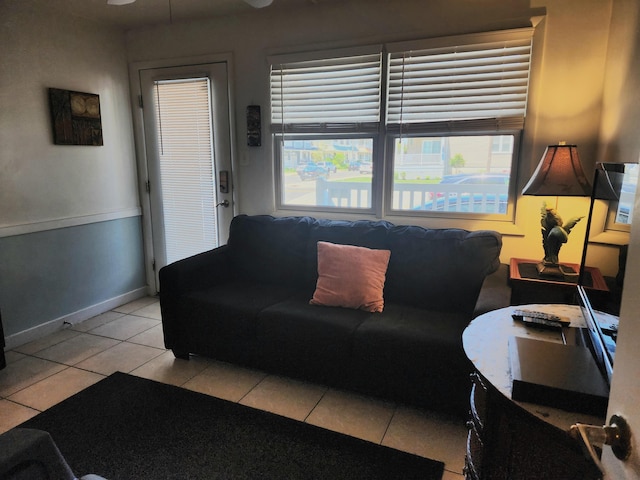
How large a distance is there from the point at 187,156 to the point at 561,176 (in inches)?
115

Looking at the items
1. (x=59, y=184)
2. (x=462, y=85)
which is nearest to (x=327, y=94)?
(x=462, y=85)

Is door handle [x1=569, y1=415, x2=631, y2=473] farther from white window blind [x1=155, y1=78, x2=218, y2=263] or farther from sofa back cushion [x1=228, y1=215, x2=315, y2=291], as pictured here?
white window blind [x1=155, y1=78, x2=218, y2=263]

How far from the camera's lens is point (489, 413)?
3.62 ft

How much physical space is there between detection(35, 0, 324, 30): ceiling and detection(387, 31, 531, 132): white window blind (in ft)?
2.77

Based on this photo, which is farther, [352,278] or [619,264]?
[352,278]

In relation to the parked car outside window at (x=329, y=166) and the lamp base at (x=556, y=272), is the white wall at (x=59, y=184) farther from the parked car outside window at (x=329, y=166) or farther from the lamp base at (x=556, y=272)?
the lamp base at (x=556, y=272)

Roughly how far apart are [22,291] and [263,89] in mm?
2381

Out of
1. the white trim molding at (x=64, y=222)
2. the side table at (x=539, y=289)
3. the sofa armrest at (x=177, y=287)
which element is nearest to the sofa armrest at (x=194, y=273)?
the sofa armrest at (x=177, y=287)

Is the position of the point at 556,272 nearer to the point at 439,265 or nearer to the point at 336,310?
the point at 439,265

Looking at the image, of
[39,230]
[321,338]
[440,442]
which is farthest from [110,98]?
[440,442]

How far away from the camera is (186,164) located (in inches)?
145

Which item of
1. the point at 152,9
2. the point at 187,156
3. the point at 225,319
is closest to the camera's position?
the point at 225,319

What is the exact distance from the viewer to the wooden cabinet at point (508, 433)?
2.92ft

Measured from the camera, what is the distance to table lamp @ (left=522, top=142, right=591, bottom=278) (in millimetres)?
2090
